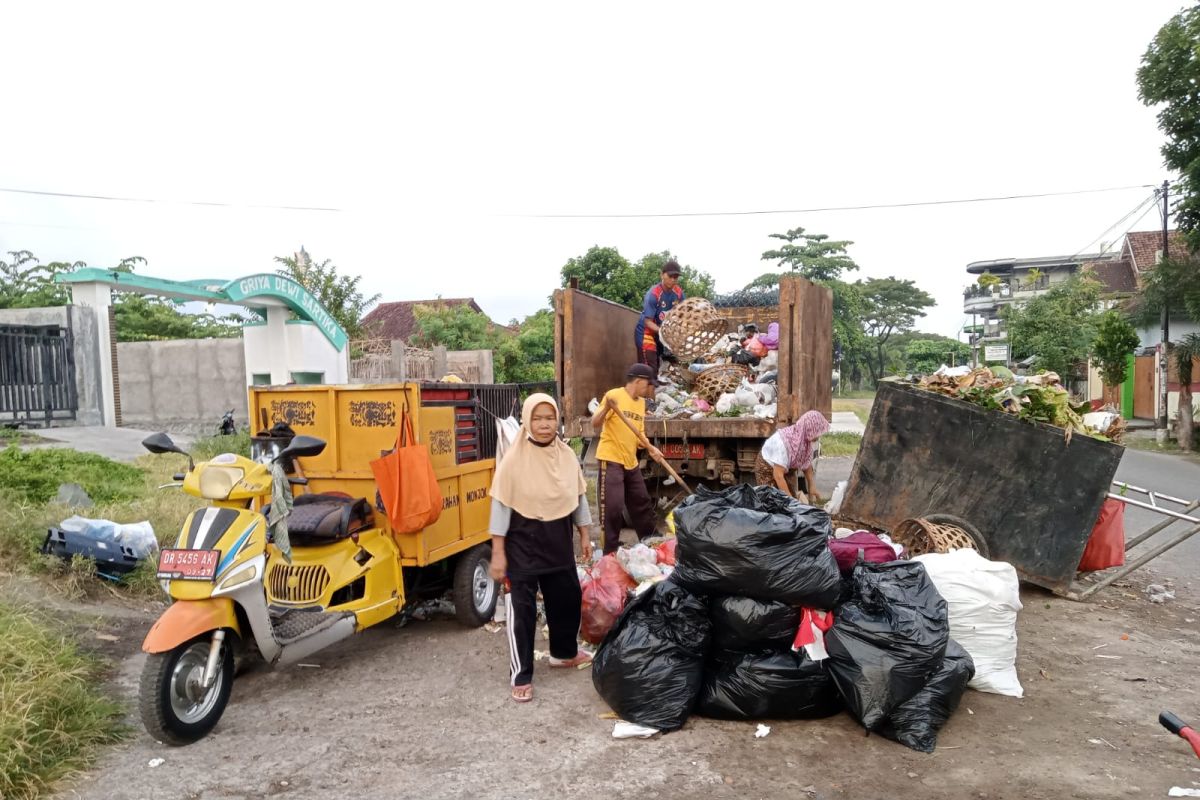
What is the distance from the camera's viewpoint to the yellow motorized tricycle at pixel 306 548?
3.21 m

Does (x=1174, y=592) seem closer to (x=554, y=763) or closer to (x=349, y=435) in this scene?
(x=554, y=763)

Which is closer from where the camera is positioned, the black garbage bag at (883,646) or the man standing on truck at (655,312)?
the black garbage bag at (883,646)

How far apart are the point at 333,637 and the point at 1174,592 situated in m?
5.53

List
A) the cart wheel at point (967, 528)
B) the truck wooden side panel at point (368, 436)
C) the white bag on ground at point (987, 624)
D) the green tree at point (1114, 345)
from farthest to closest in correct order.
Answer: the green tree at point (1114, 345), the cart wheel at point (967, 528), the truck wooden side panel at point (368, 436), the white bag on ground at point (987, 624)

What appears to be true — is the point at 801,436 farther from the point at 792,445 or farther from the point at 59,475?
the point at 59,475

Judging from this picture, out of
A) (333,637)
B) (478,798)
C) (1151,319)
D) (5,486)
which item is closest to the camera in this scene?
(478,798)

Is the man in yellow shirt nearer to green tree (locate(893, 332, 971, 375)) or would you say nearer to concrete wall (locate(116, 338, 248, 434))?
concrete wall (locate(116, 338, 248, 434))

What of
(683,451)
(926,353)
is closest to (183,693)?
(683,451)

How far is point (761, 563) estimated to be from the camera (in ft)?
10.9

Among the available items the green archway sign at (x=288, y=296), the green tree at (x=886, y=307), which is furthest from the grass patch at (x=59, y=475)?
the green tree at (x=886, y=307)

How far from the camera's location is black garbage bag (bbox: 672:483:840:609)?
3.32 m

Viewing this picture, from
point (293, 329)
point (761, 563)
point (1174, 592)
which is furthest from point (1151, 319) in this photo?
point (761, 563)

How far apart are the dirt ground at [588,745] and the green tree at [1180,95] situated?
1386 cm

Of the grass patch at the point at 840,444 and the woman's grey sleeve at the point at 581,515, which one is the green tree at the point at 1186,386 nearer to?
the grass patch at the point at 840,444
